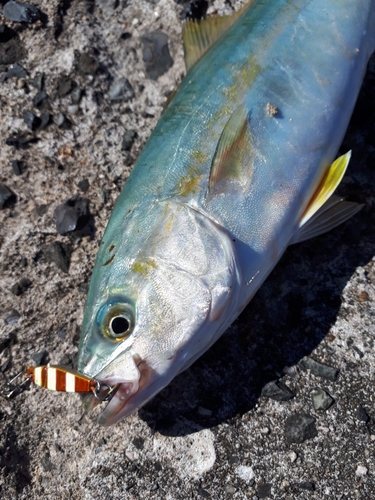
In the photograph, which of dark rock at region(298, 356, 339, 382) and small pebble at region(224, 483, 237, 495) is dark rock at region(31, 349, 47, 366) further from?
dark rock at region(298, 356, 339, 382)

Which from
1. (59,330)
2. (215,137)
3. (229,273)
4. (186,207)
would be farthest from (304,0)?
(59,330)

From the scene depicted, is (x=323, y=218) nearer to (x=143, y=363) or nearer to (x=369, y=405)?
(x=369, y=405)

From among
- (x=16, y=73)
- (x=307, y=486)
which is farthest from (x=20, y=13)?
(x=307, y=486)

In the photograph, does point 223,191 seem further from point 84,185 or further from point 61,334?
point 61,334

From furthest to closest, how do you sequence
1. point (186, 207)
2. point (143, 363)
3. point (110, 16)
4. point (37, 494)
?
point (110, 16)
point (37, 494)
point (186, 207)
point (143, 363)

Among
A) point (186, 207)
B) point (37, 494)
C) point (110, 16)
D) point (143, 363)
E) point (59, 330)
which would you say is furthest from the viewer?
point (110, 16)

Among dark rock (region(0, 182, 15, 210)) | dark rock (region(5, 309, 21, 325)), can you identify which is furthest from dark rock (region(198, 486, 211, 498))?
dark rock (region(0, 182, 15, 210))

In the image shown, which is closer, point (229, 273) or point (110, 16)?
point (229, 273)
